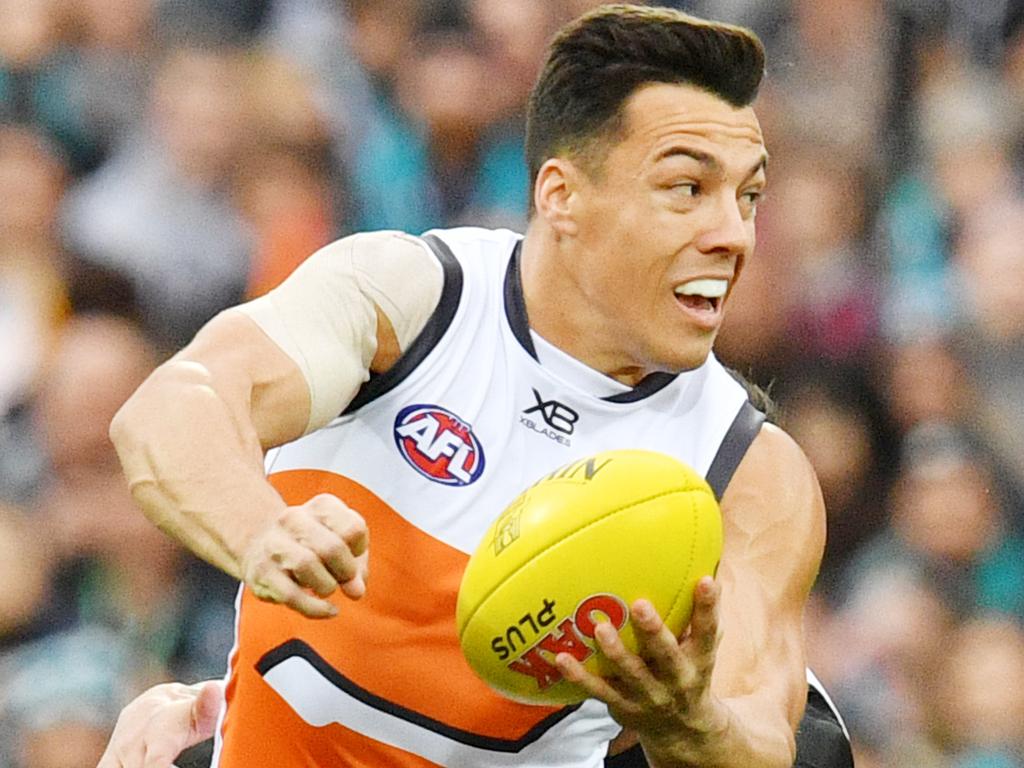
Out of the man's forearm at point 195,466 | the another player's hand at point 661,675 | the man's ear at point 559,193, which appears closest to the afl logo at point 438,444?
the man's ear at point 559,193

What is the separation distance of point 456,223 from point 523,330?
2.69 m

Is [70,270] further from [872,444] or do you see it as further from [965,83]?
[965,83]

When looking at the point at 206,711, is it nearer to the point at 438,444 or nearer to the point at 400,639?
the point at 400,639

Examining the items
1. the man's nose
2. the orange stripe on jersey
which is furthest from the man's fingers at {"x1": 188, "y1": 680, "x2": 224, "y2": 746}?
the man's nose

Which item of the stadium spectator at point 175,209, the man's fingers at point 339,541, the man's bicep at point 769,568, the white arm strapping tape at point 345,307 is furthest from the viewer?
the stadium spectator at point 175,209

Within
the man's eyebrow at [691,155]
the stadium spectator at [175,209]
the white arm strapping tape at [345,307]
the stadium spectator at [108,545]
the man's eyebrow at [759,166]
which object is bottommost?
the stadium spectator at [108,545]

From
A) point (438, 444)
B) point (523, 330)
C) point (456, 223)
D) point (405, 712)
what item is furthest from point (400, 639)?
point (456, 223)

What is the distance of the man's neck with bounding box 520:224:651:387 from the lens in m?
3.19

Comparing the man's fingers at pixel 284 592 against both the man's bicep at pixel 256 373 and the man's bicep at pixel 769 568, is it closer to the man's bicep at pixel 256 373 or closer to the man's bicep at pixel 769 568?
the man's bicep at pixel 256 373

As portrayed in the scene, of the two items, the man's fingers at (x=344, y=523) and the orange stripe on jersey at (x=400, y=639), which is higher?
the man's fingers at (x=344, y=523)

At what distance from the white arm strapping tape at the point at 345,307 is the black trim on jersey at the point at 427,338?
0.02 m

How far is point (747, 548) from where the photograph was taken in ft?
10.3

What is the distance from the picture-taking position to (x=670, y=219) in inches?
120

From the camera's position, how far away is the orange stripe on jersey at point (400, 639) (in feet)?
10.1
